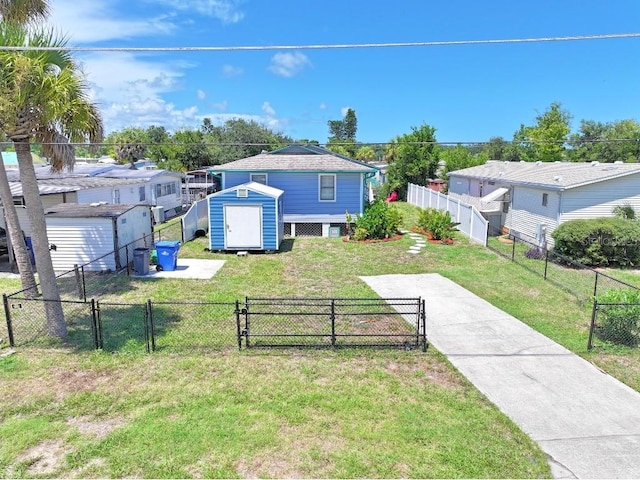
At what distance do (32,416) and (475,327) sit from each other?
765 cm

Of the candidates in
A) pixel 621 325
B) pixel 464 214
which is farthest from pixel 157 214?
pixel 621 325

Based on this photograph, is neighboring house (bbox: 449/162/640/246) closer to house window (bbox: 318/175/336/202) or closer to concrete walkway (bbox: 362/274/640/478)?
house window (bbox: 318/175/336/202)

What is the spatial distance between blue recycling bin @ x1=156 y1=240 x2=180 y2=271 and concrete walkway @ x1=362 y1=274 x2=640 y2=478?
25.9 ft

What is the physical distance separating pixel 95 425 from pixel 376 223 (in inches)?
575

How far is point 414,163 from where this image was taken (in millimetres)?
35000

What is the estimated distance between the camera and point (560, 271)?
44.1 feet

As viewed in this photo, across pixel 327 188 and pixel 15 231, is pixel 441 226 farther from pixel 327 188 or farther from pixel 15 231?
pixel 15 231

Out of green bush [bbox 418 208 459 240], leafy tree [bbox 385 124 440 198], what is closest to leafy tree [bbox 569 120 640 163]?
leafy tree [bbox 385 124 440 198]

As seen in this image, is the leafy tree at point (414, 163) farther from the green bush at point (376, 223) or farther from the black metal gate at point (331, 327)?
the black metal gate at point (331, 327)

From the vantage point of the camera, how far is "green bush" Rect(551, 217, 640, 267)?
14.3 m

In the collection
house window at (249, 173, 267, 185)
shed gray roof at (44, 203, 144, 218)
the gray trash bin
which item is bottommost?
the gray trash bin

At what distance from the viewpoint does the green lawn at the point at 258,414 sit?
470cm

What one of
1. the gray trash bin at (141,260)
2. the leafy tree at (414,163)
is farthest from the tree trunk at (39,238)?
the leafy tree at (414,163)

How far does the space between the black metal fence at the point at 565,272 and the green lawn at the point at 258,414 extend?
1.76 m
